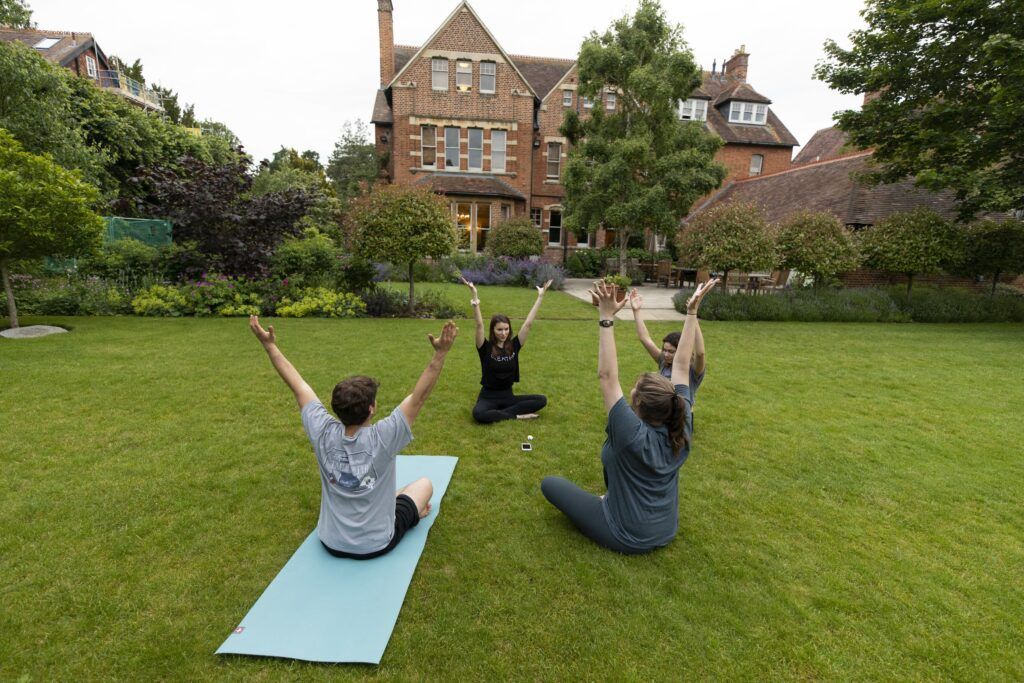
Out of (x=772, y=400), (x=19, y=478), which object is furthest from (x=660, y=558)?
(x=19, y=478)

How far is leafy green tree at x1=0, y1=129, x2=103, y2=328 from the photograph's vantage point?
29.0 ft

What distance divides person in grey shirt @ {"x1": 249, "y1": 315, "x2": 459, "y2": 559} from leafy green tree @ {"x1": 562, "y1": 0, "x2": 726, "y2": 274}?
19271 mm

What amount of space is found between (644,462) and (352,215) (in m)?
11.9

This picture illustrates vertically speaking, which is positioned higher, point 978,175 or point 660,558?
point 978,175

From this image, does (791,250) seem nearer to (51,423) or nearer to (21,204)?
(51,423)

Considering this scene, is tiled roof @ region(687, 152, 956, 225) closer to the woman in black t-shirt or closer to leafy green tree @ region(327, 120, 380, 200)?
the woman in black t-shirt

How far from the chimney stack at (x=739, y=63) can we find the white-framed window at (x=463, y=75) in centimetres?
1885

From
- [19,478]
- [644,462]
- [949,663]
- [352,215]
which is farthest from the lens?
[352,215]

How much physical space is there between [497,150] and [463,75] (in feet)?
13.7

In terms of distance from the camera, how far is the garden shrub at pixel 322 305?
12.6m

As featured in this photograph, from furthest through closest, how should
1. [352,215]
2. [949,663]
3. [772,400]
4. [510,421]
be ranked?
[352,215] < [772,400] < [510,421] < [949,663]

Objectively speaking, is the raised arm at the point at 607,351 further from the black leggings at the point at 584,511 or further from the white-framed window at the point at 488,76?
the white-framed window at the point at 488,76

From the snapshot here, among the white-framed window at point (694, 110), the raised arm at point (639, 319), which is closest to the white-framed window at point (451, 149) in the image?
the white-framed window at point (694, 110)

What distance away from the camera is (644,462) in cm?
305
